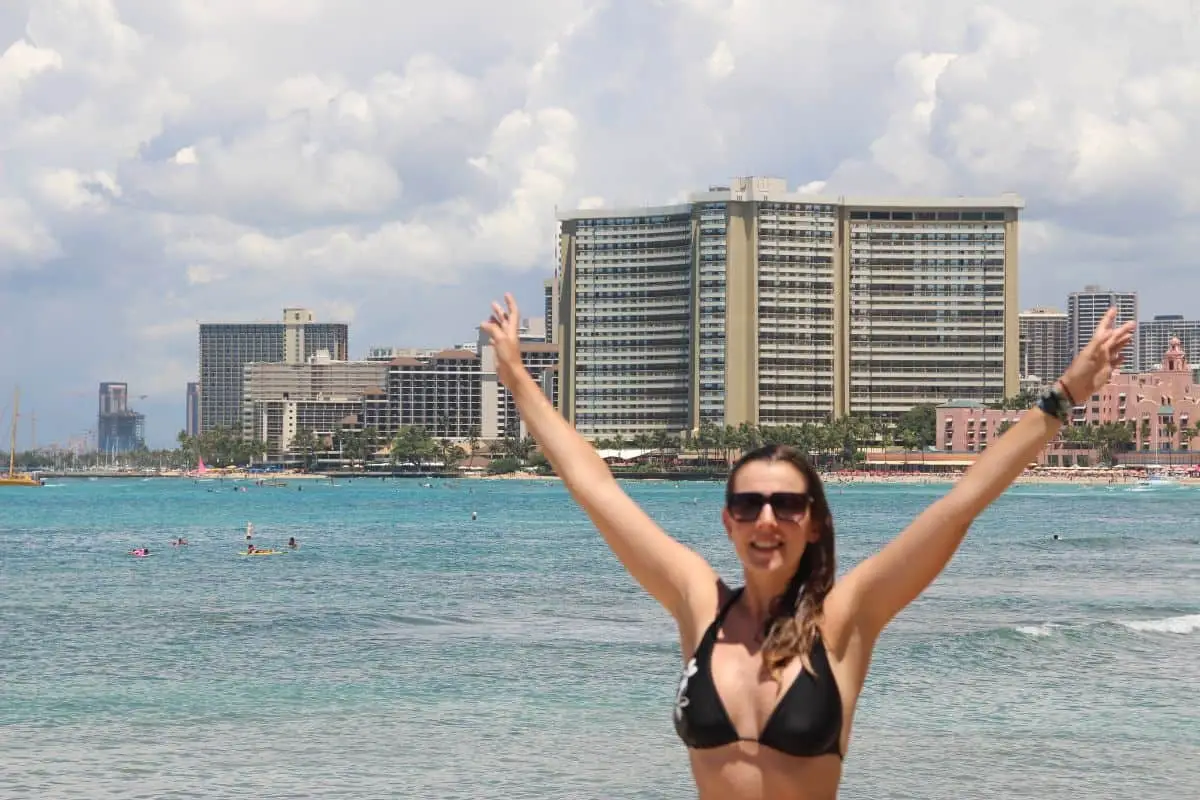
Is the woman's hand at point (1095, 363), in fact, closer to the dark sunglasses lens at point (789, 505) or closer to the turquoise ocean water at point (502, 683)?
the dark sunglasses lens at point (789, 505)

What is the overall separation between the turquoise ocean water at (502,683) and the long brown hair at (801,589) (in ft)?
47.0

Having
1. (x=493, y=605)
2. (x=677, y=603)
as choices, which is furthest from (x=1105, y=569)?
(x=677, y=603)

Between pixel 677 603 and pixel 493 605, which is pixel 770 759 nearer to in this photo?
pixel 677 603

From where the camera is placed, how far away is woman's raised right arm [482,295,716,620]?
4473 mm

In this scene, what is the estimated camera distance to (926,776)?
19.0m

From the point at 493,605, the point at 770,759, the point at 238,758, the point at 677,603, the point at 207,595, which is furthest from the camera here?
the point at 207,595

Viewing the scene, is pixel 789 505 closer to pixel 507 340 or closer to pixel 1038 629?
pixel 507 340

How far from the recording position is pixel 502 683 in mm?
27125

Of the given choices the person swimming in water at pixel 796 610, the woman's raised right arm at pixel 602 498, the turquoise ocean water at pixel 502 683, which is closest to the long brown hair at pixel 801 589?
the person swimming in water at pixel 796 610

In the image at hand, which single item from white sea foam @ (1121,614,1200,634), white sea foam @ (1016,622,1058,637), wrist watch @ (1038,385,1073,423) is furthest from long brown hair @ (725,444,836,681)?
white sea foam @ (1121,614,1200,634)

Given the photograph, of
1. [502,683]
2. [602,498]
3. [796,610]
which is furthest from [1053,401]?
[502,683]

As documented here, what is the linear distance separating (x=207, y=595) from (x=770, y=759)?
155 feet

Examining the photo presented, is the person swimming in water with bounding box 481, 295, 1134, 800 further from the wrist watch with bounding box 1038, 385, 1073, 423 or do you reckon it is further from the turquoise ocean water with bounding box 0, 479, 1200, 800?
the turquoise ocean water with bounding box 0, 479, 1200, 800

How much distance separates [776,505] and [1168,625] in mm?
32942
